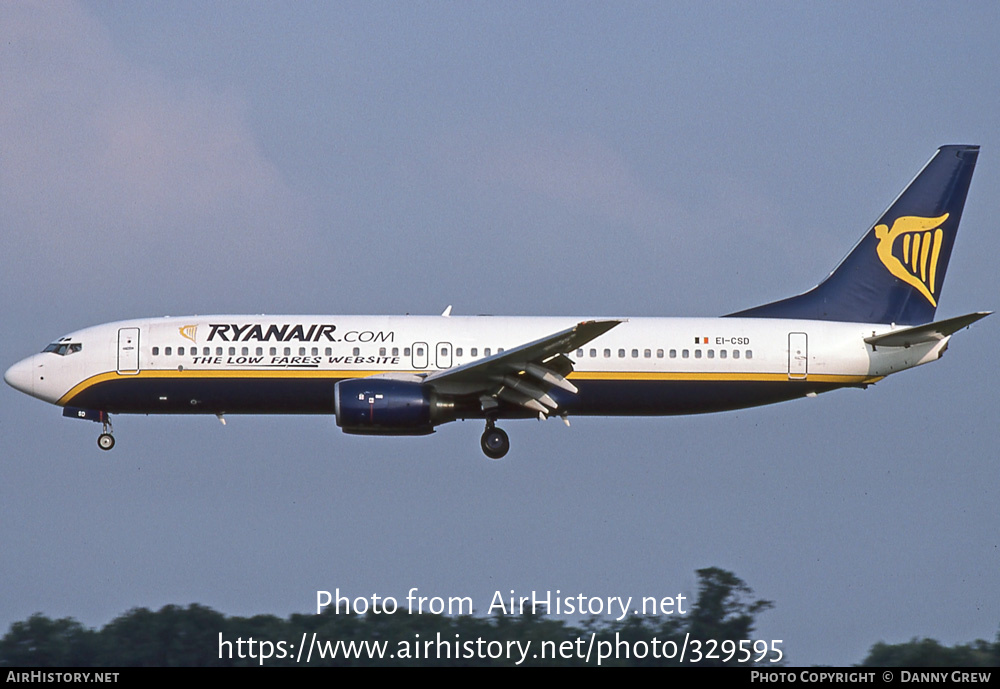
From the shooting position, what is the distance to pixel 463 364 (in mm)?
39094

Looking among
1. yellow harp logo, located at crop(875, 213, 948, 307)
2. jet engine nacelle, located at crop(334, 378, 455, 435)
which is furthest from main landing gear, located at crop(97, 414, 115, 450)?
yellow harp logo, located at crop(875, 213, 948, 307)

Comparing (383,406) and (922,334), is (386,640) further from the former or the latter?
(922,334)

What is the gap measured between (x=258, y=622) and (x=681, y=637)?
12.6 m

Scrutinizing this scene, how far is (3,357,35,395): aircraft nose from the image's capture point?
40.3 m

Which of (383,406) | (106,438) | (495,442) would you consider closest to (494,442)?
(495,442)

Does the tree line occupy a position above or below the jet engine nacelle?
below

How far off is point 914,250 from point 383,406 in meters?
16.5

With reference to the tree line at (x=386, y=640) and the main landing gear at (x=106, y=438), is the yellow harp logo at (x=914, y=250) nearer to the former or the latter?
the tree line at (x=386, y=640)

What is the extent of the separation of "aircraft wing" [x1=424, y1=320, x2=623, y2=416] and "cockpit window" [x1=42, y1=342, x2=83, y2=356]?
977 cm

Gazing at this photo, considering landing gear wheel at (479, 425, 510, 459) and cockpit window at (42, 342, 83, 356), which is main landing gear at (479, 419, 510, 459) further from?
cockpit window at (42, 342, 83, 356)

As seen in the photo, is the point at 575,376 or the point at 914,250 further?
the point at 914,250

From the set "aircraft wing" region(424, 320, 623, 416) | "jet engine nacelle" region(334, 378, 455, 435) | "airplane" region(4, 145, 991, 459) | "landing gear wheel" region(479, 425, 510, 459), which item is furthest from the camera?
"landing gear wheel" region(479, 425, 510, 459)

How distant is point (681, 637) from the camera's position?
4397 centimetres

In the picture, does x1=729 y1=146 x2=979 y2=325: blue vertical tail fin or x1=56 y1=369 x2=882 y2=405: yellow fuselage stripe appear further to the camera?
A: x1=729 y1=146 x2=979 y2=325: blue vertical tail fin
